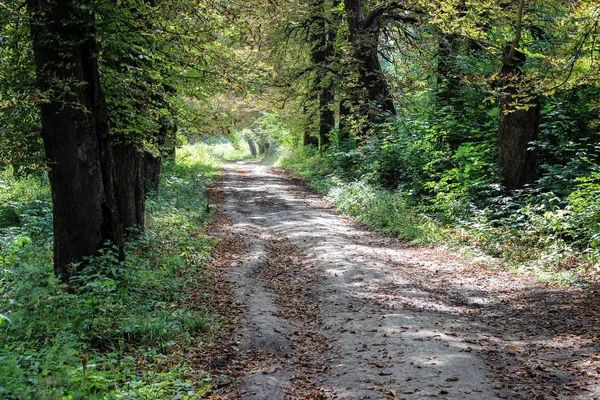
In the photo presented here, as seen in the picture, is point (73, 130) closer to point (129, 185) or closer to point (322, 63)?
point (129, 185)

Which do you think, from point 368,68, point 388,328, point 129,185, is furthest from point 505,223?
point 368,68

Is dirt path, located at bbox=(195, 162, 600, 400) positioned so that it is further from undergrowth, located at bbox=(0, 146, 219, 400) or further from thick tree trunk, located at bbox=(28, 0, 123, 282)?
thick tree trunk, located at bbox=(28, 0, 123, 282)

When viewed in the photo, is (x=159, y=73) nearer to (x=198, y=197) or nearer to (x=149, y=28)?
(x=149, y=28)

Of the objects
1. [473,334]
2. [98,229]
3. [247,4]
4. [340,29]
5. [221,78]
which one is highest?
[340,29]

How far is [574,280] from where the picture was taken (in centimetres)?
852

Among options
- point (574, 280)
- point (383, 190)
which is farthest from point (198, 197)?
point (574, 280)

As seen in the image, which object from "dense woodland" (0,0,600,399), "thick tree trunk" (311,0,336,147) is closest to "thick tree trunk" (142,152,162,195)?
"dense woodland" (0,0,600,399)

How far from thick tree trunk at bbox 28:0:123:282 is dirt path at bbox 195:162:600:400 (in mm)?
2297

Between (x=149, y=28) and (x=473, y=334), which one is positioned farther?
(x=149, y=28)

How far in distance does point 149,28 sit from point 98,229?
3137 mm

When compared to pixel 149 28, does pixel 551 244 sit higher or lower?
lower

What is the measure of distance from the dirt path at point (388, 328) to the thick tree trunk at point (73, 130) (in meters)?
2.30

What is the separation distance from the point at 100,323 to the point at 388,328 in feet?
12.1

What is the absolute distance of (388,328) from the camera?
22.4 feet
